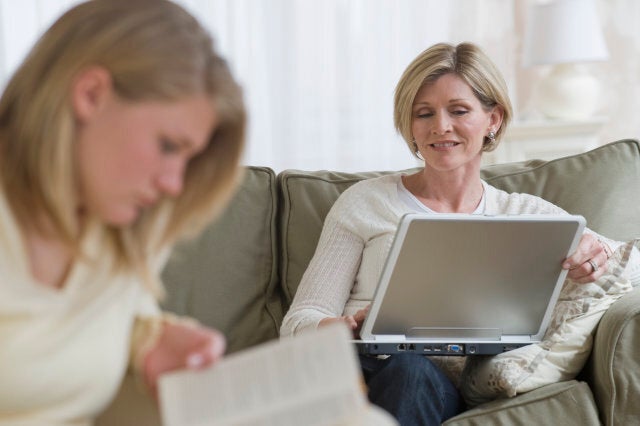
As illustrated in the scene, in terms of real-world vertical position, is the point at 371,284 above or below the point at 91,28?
below

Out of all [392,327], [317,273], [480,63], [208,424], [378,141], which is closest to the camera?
[208,424]

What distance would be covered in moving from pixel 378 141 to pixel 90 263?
2504 mm

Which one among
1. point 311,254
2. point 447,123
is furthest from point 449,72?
point 311,254

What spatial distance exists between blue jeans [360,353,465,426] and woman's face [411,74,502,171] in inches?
21.0

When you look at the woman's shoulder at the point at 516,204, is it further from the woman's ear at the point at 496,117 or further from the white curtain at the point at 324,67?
the white curtain at the point at 324,67

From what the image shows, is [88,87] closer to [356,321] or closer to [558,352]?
[356,321]

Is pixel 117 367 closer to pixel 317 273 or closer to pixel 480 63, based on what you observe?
pixel 317 273

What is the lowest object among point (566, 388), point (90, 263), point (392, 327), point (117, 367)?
point (566, 388)

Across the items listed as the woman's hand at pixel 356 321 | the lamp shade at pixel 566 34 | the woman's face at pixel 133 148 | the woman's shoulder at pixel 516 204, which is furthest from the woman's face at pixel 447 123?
the woman's face at pixel 133 148

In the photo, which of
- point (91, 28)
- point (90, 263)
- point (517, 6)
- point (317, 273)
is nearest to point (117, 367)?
point (90, 263)

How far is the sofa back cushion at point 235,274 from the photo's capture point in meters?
2.22

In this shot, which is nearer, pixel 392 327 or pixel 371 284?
pixel 392 327

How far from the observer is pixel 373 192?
227 cm

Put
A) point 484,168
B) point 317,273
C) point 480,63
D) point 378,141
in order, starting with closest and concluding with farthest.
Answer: point 317,273 → point 480,63 → point 484,168 → point 378,141
